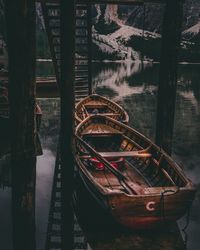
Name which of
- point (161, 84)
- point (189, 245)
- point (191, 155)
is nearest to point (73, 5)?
point (161, 84)

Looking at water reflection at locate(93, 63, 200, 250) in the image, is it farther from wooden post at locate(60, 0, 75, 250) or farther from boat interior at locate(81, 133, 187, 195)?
wooden post at locate(60, 0, 75, 250)

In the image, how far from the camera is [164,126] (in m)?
11.3

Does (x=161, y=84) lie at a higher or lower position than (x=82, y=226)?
higher

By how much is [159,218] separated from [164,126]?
11.6ft

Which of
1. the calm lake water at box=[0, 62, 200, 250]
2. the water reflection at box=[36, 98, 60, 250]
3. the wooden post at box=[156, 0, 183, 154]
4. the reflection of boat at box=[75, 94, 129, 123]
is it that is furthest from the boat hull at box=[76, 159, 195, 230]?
the reflection of boat at box=[75, 94, 129, 123]

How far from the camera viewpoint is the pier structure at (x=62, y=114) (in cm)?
610

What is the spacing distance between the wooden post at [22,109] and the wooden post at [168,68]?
5.42 metres

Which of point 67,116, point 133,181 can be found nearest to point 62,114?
point 67,116

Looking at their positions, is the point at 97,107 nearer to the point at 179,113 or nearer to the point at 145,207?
the point at 145,207

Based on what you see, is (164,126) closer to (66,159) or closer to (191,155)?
(66,159)

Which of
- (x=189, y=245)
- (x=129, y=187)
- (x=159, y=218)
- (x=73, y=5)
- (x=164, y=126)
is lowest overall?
(x=189, y=245)

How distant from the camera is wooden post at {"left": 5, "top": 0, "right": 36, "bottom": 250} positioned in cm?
597

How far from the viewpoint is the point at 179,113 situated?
88.6 feet

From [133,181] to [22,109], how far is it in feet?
17.2
